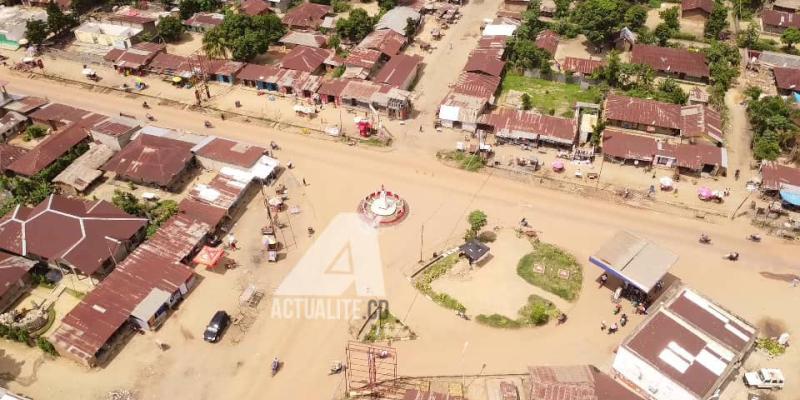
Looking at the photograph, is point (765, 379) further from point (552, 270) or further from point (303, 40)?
point (303, 40)

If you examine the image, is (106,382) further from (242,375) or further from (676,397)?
(676,397)

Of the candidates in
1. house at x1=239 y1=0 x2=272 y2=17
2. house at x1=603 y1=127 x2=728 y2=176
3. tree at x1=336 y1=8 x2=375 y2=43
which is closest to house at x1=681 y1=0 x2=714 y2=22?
house at x1=603 y1=127 x2=728 y2=176

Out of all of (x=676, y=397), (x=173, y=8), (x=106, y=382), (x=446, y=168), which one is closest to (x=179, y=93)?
(x=173, y=8)

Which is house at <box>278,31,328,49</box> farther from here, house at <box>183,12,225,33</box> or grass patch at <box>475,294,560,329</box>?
grass patch at <box>475,294,560,329</box>

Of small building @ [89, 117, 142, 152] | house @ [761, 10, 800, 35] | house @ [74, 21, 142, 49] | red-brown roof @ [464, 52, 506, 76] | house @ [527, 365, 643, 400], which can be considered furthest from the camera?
house @ [761, 10, 800, 35]

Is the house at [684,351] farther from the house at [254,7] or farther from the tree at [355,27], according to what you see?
the house at [254,7]

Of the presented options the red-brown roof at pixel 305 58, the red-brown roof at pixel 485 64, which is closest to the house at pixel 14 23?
the red-brown roof at pixel 305 58
